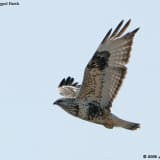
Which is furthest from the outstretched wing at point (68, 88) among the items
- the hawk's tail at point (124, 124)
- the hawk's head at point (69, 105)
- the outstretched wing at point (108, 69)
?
the hawk's tail at point (124, 124)

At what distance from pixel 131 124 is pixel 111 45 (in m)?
1.42

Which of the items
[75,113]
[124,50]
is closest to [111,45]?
[124,50]

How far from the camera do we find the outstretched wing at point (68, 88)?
1686 centimetres

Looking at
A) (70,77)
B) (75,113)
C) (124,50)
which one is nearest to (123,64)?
(124,50)

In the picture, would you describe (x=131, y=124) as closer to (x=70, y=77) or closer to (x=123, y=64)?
(x=123, y=64)

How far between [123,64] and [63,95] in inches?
78.9

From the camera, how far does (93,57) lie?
51.0 feet

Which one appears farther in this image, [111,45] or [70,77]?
[70,77]

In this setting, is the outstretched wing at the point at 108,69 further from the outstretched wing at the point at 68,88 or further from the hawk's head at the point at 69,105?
the outstretched wing at the point at 68,88

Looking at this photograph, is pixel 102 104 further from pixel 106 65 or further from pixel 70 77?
pixel 70 77

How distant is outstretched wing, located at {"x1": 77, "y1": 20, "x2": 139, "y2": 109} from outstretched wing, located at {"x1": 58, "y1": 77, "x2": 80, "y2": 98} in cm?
131

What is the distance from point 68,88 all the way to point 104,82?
1.79 metres

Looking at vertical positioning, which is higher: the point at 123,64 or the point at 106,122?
the point at 123,64

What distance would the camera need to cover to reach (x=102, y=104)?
1541 cm
